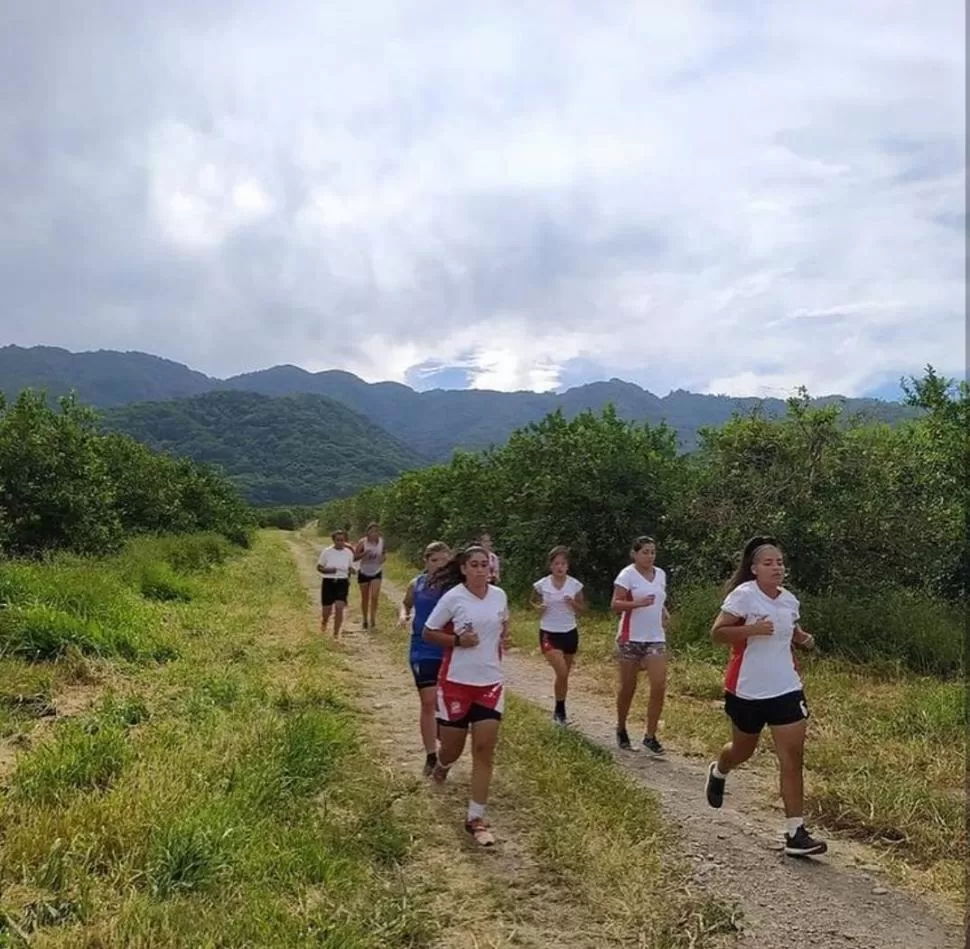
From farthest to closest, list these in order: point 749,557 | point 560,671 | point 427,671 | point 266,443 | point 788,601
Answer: point 266,443 < point 560,671 < point 427,671 < point 749,557 < point 788,601

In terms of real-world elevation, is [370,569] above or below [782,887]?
above

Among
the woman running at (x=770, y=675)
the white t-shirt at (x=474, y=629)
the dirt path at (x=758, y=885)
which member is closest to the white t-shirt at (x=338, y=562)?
the dirt path at (x=758, y=885)

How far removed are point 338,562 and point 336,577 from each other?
0.88 ft

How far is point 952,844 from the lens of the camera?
16.1 ft

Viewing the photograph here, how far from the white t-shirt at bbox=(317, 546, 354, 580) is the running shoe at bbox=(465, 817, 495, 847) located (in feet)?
27.1

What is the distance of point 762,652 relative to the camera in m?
5.00

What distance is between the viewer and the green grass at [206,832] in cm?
355

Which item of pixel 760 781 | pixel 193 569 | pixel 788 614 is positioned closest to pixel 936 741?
pixel 760 781

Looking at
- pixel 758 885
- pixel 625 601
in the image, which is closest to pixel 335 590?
pixel 625 601

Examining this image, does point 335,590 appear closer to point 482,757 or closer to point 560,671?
point 560,671

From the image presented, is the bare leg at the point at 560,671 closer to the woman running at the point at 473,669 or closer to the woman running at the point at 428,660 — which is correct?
the woman running at the point at 428,660

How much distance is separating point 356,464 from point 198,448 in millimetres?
24866

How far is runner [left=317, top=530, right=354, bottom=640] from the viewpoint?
12.9 m

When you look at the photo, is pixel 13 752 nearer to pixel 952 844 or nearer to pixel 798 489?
pixel 952 844
